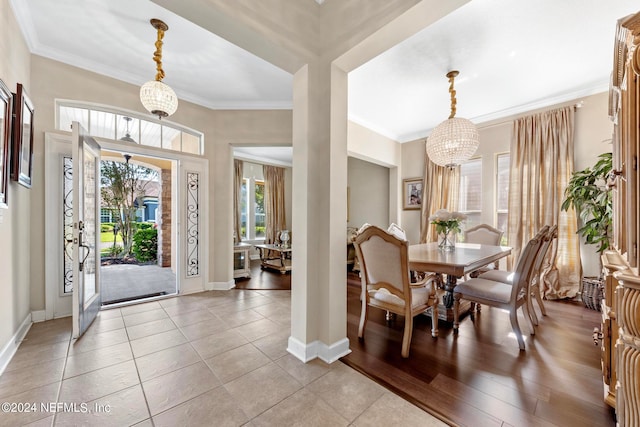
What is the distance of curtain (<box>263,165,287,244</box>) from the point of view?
23.6ft

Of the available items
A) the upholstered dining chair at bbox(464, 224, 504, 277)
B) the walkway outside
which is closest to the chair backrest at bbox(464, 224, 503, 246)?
the upholstered dining chair at bbox(464, 224, 504, 277)

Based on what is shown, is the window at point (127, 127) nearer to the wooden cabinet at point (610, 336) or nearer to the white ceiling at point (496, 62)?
the white ceiling at point (496, 62)

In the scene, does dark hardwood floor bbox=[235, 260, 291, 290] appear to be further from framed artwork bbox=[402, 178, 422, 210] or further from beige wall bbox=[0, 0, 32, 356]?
framed artwork bbox=[402, 178, 422, 210]

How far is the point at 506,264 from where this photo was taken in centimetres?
409

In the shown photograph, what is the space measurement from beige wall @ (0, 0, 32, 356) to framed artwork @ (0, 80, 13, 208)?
5.0 inches

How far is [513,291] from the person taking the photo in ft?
7.18

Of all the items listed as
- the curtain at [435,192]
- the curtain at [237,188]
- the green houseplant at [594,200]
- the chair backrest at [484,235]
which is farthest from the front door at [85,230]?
the green houseplant at [594,200]

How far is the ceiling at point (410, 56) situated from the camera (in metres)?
2.19

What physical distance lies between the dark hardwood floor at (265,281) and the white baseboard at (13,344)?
7.45ft

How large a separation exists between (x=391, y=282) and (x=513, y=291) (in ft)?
3.44

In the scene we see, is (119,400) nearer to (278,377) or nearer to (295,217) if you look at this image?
(278,377)

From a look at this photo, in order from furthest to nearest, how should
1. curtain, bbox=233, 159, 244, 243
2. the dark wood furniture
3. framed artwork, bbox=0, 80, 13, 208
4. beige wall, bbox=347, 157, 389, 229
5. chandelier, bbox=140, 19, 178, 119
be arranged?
curtain, bbox=233, 159, 244, 243, beige wall, bbox=347, 157, 389, 229, the dark wood furniture, chandelier, bbox=140, 19, 178, 119, framed artwork, bbox=0, 80, 13, 208

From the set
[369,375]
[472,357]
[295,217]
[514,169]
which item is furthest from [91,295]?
[514,169]

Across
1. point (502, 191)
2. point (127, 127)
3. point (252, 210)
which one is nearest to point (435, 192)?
point (502, 191)
